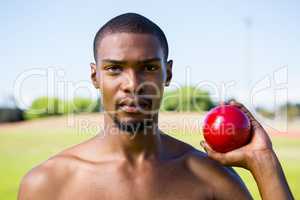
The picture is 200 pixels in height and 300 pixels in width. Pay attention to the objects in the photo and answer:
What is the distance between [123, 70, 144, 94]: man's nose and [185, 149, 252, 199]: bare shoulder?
0.76 metres

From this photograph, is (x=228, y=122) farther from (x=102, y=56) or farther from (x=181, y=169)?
(x=102, y=56)

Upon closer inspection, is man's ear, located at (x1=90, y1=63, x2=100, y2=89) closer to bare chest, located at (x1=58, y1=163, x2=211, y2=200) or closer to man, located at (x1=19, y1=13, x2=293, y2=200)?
man, located at (x1=19, y1=13, x2=293, y2=200)

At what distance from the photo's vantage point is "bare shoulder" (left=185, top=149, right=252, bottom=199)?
3.50 meters

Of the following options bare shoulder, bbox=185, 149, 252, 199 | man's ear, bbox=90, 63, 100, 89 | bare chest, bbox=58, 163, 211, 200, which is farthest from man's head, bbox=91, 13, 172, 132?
bare shoulder, bbox=185, 149, 252, 199

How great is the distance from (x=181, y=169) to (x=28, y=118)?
47736 millimetres

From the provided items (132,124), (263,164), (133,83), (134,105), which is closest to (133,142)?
(132,124)

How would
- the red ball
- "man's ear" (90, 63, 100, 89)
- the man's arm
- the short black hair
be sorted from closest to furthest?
the man's arm < the red ball < the short black hair < "man's ear" (90, 63, 100, 89)

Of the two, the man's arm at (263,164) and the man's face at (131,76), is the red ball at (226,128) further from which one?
the man's face at (131,76)

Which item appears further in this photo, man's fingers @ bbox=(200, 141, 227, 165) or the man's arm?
man's fingers @ bbox=(200, 141, 227, 165)

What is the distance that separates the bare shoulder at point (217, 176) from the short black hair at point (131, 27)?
774mm

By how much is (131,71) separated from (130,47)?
16 cm

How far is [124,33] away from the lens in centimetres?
343

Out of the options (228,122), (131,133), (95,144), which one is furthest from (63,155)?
(228,122)

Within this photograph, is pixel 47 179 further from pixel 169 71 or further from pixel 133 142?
pixel 169 71
